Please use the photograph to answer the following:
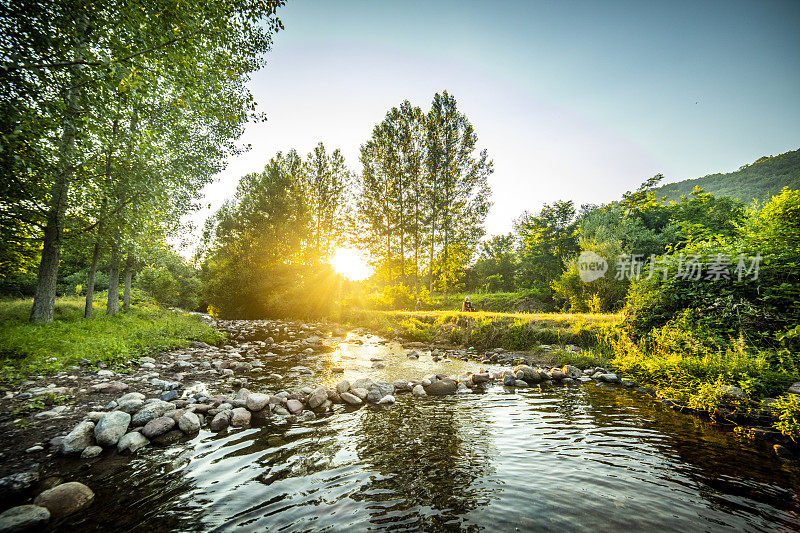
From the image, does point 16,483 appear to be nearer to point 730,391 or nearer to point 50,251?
point 730,391

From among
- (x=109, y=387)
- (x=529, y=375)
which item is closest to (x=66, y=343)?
(x=109, y=387)

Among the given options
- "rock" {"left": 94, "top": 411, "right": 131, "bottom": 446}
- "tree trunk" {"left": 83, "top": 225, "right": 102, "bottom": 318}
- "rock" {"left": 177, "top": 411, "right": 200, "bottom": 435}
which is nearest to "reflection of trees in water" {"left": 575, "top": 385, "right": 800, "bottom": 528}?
"rock" {"left": 177, "top": 411, "right": 200, "bottom": 435}

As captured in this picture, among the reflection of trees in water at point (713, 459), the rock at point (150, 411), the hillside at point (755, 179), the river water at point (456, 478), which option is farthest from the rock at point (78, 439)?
the hillside at point (755, 179)

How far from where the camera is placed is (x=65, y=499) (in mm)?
3074

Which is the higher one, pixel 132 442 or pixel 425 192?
pixel 425 192

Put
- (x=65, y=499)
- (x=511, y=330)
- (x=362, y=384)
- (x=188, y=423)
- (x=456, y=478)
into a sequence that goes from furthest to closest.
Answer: (x=511, y=330) → (x=362, y=384) → (x=188, y=423) → (x=456, y=478) → (x=65, y=499)

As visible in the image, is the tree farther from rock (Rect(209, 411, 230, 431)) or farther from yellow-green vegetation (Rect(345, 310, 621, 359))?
rock (Rect(209, 411, 230, 431))

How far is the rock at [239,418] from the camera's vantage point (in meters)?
5.35

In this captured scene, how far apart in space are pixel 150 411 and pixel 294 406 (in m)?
2.32

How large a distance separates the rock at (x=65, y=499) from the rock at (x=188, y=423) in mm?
1643

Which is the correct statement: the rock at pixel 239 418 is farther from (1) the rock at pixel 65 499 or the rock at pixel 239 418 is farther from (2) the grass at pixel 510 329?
(2) the grass at pixel 510 329

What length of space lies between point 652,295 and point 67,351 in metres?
17.1

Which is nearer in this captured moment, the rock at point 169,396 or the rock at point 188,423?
the rock at point 188,423

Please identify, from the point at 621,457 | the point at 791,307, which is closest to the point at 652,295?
the point at 791,307
